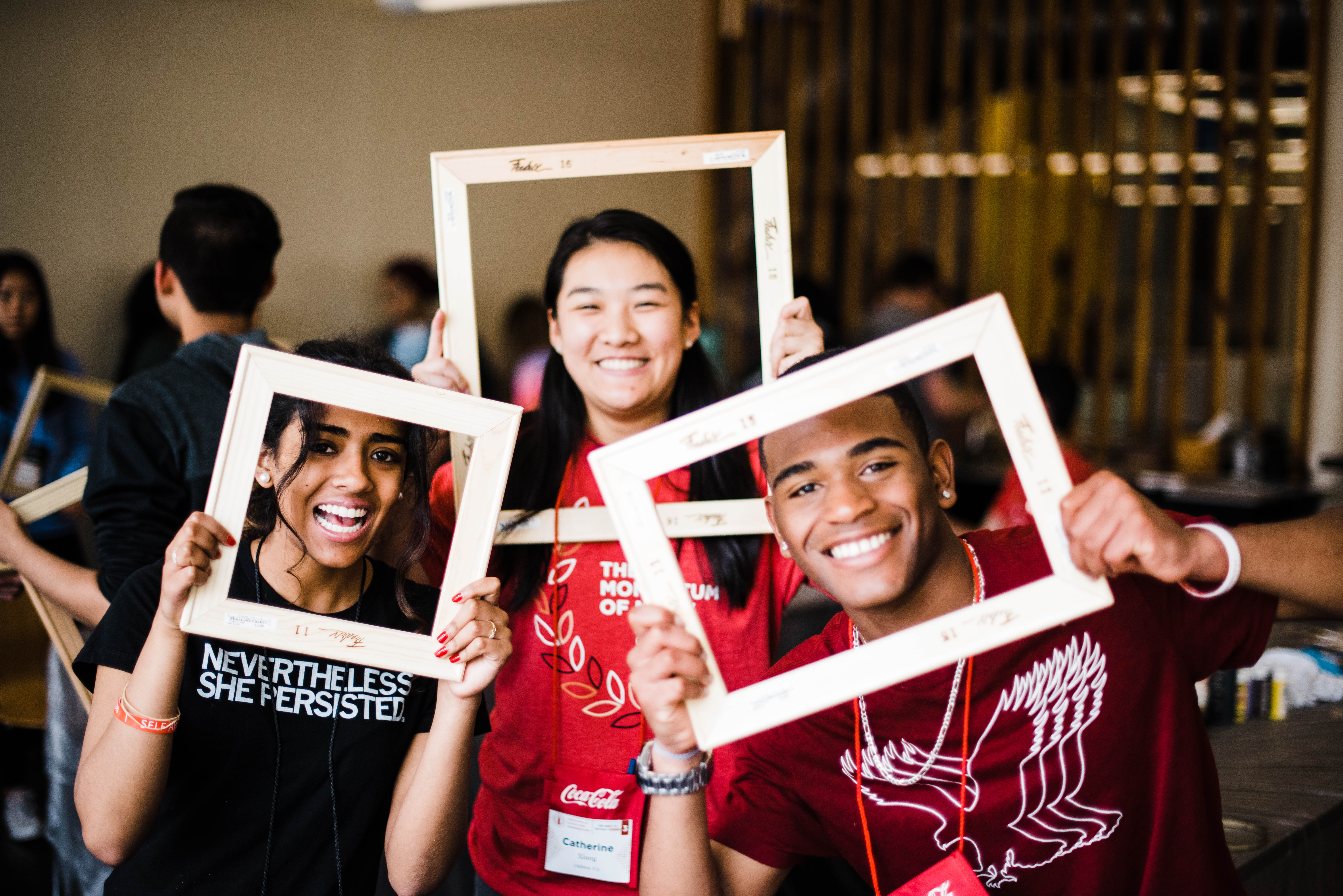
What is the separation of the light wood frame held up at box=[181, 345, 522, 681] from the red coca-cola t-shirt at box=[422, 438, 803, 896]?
25cm

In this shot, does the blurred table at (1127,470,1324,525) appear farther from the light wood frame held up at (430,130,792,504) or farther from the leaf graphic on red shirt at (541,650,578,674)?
the leaf graphic on red shirt at (541,650,578,674)

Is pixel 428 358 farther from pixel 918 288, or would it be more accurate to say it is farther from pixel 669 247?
pixel 918 288

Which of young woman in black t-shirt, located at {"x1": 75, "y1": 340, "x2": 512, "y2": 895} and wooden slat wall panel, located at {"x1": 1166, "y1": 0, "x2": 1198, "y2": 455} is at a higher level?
wooden slat wall panel, located at {"x1": 1166, "y1": 0, "x2": 1198, "y2": 455}

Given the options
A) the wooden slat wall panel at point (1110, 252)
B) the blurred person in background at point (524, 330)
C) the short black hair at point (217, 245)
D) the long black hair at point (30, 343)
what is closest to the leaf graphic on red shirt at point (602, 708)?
the short black hair at point (217, 245)

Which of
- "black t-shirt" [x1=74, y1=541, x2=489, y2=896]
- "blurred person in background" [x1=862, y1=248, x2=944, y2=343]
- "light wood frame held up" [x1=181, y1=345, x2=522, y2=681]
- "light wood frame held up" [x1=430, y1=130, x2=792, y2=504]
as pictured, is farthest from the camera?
"blurred person in background" [x1=862, y1=248, x2=944, y2=343]

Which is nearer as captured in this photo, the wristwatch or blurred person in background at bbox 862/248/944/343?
the wristwatch

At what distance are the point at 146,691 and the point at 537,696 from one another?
20.7 inches

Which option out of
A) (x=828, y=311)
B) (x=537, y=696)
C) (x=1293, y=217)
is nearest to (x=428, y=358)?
(x=537, y=696)

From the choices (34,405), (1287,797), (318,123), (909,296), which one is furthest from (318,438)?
(318,123)

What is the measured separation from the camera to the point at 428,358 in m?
1.45

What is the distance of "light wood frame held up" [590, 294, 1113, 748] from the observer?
1014mm

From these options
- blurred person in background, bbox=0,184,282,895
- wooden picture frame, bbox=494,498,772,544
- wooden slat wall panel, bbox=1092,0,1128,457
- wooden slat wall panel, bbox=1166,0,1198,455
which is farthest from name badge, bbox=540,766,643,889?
wooden slat wall panel, bbox=1166,0,1198,455

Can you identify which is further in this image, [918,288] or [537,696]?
[918,288]

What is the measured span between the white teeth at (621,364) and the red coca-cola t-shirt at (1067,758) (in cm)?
48
